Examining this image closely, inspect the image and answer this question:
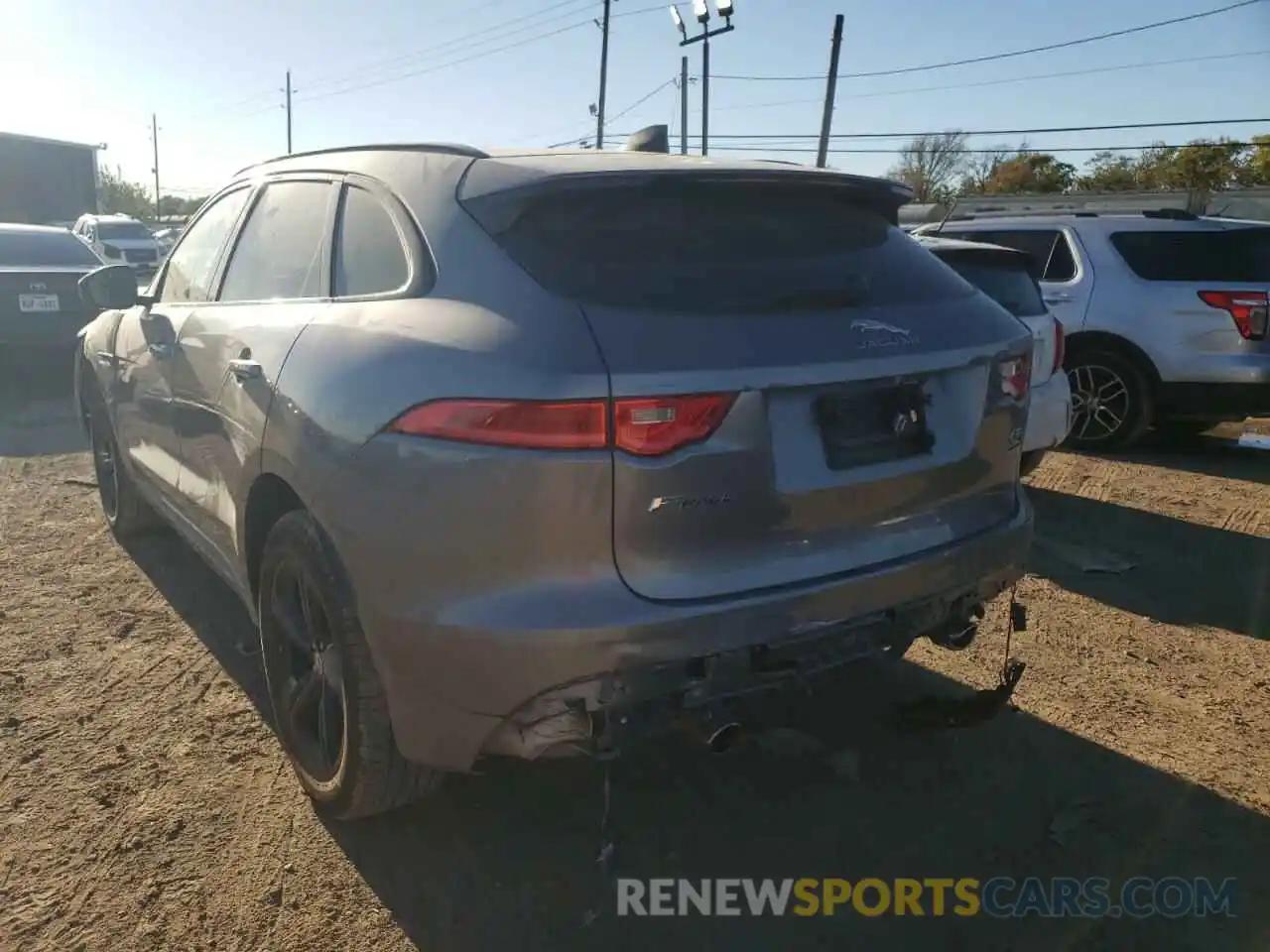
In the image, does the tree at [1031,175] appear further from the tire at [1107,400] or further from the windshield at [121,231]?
the tire at [1107,400]

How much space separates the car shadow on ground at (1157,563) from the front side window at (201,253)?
3975 mm

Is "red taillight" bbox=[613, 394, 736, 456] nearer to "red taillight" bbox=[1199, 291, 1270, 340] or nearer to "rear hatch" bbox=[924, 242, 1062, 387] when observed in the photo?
"rear hatch" bbox=[924, 242, 1062, 387]

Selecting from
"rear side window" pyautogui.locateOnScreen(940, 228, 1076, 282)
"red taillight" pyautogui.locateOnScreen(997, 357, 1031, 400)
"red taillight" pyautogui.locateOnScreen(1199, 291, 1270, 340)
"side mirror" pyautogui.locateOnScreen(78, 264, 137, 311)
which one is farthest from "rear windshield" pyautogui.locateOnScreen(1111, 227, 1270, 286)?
"side mirror" pyautogui.locateOnScreen(78, 264, 137, 311)

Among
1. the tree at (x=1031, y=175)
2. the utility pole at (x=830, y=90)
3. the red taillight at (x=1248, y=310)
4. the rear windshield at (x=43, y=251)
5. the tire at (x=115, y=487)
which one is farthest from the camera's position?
the tree at (x=1031, y=175)

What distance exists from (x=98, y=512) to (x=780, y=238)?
4918mm

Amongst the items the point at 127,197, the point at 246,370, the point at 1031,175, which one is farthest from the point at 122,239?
the point at 127,197

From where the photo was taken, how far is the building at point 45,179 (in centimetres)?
3688

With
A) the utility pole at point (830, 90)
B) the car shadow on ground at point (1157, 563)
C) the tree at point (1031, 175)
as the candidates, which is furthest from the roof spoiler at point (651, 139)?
the tree at point (1031, 175)

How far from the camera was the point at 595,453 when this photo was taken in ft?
6.88

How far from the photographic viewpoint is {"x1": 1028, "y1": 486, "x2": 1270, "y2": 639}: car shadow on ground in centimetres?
454

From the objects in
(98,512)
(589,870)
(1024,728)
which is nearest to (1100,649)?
(1024,728)

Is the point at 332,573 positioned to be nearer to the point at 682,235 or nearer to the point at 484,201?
the point at 484,201

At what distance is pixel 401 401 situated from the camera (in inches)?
89.7

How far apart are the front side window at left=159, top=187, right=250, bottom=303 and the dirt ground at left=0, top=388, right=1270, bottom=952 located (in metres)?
1.37
